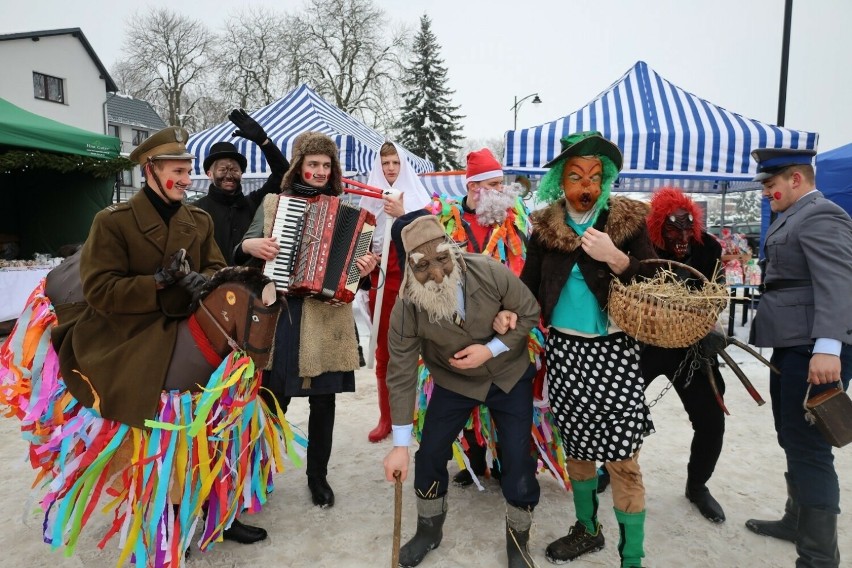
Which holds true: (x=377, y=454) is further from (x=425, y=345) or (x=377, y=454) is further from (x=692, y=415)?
(x=692, y=415)

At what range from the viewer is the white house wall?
63.3 feet

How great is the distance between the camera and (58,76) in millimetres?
20797

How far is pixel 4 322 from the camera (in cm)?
713

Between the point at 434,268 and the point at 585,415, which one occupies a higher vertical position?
the point at 434,268

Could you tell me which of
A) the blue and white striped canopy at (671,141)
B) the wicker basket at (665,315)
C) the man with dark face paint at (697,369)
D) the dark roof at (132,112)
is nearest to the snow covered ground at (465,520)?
the man with dark face paint at (697,369)

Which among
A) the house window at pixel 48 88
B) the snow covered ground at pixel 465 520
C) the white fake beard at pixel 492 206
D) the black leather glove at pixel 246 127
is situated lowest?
the snow covered ground at pixel 465 520

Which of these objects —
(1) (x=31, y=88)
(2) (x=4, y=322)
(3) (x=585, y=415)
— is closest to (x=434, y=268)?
(3) (x=585, y=415)

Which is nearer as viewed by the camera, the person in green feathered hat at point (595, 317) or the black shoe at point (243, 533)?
the person in green feathered hat at point (595, 317)

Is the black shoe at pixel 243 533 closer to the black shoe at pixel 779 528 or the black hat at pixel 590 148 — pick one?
the black hat at pixel 590 148

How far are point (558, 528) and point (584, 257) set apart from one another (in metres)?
1.45

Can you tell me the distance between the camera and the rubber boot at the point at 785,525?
106 inches

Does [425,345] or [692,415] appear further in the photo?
[692,415]

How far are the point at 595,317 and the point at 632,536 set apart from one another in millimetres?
906

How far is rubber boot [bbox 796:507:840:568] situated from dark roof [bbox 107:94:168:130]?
119 feet
